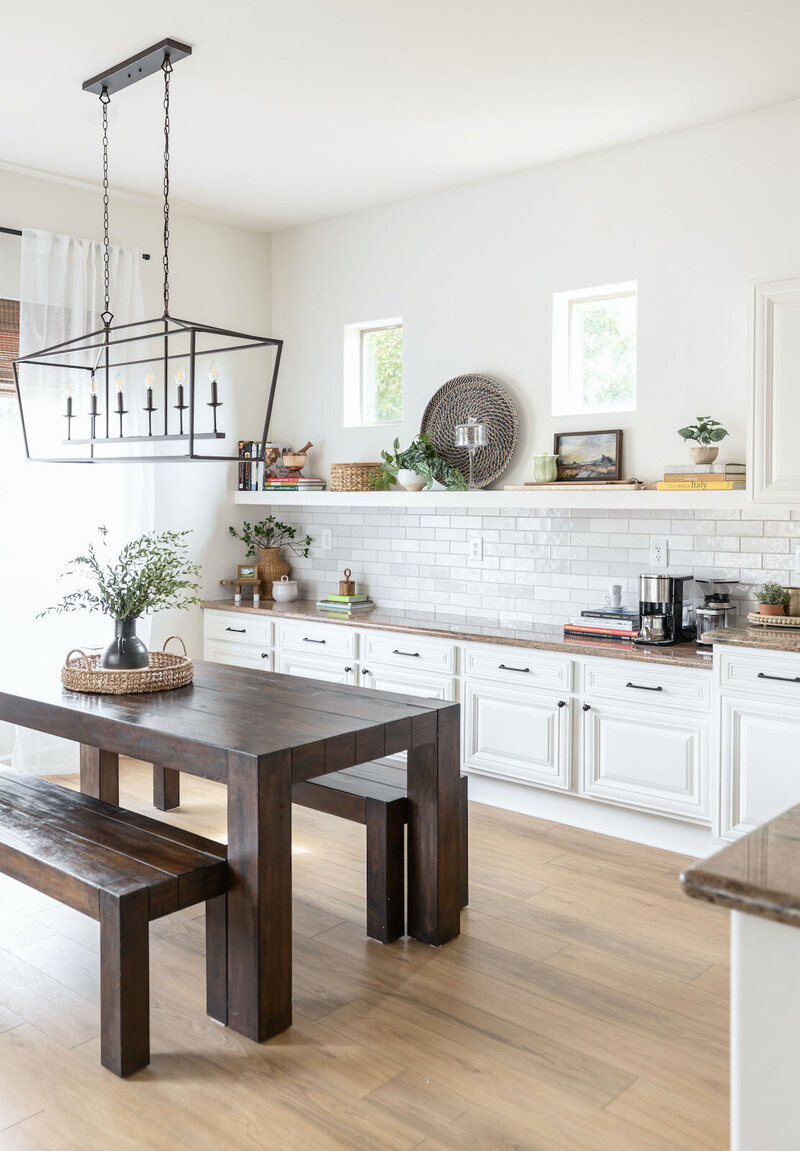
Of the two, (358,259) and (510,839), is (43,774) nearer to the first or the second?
(510,839)

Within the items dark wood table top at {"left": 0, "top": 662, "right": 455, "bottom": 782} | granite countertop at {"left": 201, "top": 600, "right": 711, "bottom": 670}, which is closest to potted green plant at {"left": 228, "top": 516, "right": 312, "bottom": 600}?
granite countertop at {"left": 201, "top": 600, "right": 711, "bottom": 670}

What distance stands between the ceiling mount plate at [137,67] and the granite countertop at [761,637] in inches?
113

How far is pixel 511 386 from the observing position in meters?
4.88

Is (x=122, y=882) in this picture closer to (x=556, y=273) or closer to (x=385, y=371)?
(x=556, y=273)

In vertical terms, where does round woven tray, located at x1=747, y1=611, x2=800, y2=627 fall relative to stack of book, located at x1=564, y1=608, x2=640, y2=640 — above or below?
above

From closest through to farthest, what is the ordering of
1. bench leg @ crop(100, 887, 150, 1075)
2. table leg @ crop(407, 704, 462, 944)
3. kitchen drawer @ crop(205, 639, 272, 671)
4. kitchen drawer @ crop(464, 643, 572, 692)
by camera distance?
bench leg @ crop(100, 887, 150, 1075), table leg @ crop(407, 704, 462, 944), kitchen drawer @ crop(464, 643, 572, 692), kitchen drawer @ crop(205, 639, 272, 671)

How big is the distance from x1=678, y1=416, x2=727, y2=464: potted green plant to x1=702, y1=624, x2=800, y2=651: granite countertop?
73 centimetres

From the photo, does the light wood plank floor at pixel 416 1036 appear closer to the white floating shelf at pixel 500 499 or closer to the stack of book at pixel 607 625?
the stack of book at pixel 607 625

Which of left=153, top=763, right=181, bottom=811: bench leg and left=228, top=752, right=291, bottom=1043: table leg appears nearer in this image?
left=228, top=752, right=291, bottom=1043: table leg

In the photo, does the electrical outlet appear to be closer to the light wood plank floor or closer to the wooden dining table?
the light wood plank floor

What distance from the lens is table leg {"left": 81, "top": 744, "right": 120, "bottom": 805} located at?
4.14 metres

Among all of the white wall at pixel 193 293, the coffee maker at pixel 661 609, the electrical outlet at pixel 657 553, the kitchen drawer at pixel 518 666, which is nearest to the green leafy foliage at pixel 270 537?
the white wall at pixel 193 293

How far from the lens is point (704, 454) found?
13.4 feet

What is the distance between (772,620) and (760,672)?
1.05 ft
